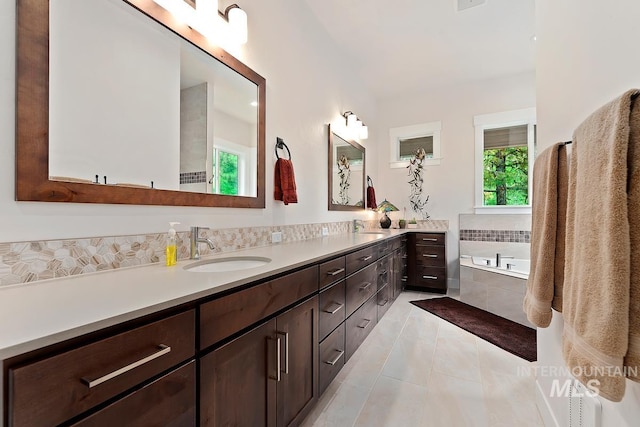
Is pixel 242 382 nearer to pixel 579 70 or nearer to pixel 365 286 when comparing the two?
pixel 365 286

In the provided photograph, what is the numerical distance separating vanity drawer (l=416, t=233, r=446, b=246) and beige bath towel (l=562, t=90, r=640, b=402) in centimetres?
304

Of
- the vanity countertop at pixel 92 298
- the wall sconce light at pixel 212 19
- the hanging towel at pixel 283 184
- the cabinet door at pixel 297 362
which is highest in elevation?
A: the wall sconce light at pixel 212 19

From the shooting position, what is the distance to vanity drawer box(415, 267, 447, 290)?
12.3ft

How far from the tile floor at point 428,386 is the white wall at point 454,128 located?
2126 millimetres

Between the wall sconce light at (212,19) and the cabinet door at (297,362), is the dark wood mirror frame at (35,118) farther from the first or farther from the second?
the cabinet door at (297,362)

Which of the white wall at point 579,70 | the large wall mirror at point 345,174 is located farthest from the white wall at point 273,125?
the white wall at point 579,70

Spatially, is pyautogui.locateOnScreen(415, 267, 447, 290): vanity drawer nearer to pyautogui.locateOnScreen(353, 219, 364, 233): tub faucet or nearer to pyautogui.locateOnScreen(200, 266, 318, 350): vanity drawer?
pyautogui.locateOnScreen(353, 219, 364, 233): tub faucet

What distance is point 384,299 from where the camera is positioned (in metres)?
2.86

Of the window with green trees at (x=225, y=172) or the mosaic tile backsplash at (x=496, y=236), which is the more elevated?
the window with green trees at (x=225, y=172)

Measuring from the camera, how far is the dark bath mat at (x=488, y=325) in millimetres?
2301

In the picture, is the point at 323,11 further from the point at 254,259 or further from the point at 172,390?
the point at 172,390

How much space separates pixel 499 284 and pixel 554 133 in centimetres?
222

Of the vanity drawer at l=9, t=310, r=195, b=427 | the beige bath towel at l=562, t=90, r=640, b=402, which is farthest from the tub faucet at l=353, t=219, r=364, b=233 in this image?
the vanity drawer at l=9, t=310, r=195, b=427

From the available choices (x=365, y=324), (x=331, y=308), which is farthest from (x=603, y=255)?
(x=365, y=324)
